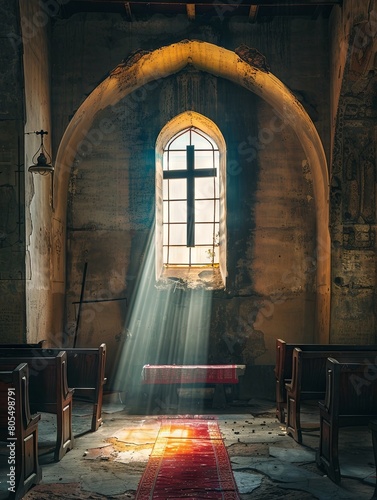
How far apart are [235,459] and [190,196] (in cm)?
649

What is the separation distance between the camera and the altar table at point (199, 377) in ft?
32.6

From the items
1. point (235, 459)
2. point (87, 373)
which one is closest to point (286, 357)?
point (235, 459)

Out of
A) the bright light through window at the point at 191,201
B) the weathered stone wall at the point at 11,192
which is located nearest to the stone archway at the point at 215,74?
the bright light through window at the point at 191,201

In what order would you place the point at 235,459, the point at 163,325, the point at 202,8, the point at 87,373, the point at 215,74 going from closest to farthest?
the point at 235,459 < the point at 87,373 < the point at 202,8 < the point at 163,325 < the point at 215,74

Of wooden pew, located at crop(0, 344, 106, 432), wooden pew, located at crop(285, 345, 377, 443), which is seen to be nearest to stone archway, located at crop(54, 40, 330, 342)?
wooden pew, located at crop(285, 345, 377, 443)

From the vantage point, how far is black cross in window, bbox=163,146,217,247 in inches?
482

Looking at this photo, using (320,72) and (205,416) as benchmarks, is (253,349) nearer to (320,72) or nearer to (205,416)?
(205,416)

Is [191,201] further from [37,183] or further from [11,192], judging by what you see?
[11,192]

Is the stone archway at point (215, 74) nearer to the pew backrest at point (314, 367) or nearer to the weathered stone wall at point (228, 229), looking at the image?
the weathered stone wall at point (228, 229)

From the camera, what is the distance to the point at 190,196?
40.4ft

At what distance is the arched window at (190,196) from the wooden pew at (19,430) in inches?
255

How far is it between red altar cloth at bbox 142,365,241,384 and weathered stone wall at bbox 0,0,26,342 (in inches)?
86.0

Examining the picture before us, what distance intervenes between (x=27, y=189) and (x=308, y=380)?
15.3 ft

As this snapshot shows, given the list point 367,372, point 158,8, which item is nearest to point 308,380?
point 367,372
